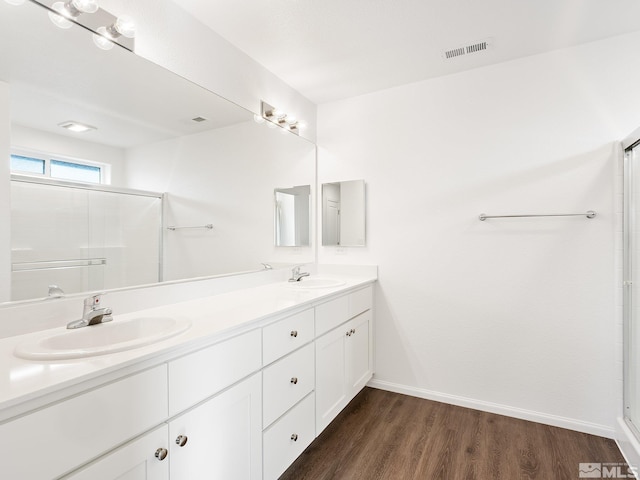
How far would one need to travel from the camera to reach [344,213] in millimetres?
2781

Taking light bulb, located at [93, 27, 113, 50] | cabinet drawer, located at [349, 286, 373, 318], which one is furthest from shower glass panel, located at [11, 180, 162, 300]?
cabinet drawer, located at [349, 286, 373, 318]

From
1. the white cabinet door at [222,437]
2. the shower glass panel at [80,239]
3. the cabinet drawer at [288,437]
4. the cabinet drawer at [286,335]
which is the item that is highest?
the shower glass panel at [80,239]

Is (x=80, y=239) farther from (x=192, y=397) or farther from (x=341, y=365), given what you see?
(x=341, y=365)

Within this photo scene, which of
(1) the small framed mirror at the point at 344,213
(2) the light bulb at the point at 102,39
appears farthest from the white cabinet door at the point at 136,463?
(1) the small framed mirror at the point at 344,213

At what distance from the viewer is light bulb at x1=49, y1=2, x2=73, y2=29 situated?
1.22 metres

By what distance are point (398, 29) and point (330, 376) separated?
2.04 meters

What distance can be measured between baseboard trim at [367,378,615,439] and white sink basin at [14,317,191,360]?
76.0 inches

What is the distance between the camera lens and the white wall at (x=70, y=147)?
1.16 m

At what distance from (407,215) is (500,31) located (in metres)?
1.25

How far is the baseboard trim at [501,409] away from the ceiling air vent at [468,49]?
233 cm

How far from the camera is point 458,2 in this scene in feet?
5.56

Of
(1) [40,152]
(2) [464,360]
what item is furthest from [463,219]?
(1) [40,152]

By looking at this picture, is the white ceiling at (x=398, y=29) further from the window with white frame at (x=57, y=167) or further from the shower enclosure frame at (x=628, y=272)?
the window with white frame at (x=57, y=167)

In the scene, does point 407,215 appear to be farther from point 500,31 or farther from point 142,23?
point 142,23
